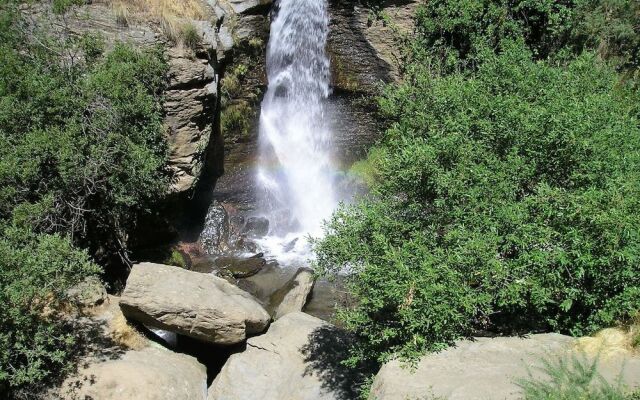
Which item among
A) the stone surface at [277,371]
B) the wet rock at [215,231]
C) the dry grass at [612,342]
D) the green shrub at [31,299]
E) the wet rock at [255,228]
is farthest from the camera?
the wet rock at [255,228]

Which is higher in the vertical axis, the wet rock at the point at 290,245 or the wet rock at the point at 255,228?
the wet rock at the point at 255,228

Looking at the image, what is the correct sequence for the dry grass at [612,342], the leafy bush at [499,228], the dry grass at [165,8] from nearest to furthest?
the leafy bush at [499,228]
the dry grass at [612,342]
the dry grass at [165,8]

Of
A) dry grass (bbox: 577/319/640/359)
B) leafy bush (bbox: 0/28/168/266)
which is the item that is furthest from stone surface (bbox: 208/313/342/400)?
leafy bush (bbox: 0/28/168/266)

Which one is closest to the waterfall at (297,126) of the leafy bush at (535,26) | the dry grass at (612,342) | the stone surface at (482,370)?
the leafy bush at (535,26)

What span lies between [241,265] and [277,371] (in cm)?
490

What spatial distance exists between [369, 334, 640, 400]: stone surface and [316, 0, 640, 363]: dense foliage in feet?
0.91

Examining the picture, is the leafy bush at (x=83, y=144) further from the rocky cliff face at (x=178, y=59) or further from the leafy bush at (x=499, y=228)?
the leafy bush at (x=499, y=228)

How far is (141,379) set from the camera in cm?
984

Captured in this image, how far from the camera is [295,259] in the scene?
15.8 meters

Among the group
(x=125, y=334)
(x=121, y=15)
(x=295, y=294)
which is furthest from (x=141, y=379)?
(x=121, y=15)

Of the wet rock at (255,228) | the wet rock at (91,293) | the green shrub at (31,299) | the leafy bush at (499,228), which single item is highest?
the leafy bush at (499,228)

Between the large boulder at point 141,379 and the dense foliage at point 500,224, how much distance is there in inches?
145

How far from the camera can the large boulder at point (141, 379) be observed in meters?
9.41

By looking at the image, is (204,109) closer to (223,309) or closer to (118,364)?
(223,309)
